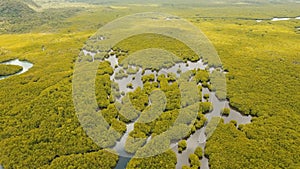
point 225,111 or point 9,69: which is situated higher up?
point 9,69

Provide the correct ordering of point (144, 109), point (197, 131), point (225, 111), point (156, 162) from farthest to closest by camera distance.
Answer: point (144, 109) → point (225, 111) → point (197, 131) → point (156, 162)

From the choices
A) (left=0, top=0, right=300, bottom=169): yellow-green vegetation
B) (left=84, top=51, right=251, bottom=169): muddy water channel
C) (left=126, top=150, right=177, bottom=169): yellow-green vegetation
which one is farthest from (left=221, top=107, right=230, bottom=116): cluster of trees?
(left=126, top=150, right=177, bottom=169): yellow-green vegetation

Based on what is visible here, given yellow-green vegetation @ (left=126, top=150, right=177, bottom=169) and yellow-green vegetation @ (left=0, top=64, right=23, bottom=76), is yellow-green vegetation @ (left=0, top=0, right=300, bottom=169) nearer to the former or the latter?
yellow-green vegetation @ (left=126, top=150, right=177, bottom=169)

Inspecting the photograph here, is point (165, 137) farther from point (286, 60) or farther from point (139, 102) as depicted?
point (286, 60)

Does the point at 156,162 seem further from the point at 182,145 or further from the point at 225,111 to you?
the point at 225,111

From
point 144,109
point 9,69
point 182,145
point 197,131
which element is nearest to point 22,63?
point 9,69

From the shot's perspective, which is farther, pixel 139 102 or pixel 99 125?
pixel 139 102

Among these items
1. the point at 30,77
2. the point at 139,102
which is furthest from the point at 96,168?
the point at 30,77

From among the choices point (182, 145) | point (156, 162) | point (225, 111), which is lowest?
point (156, 162)
